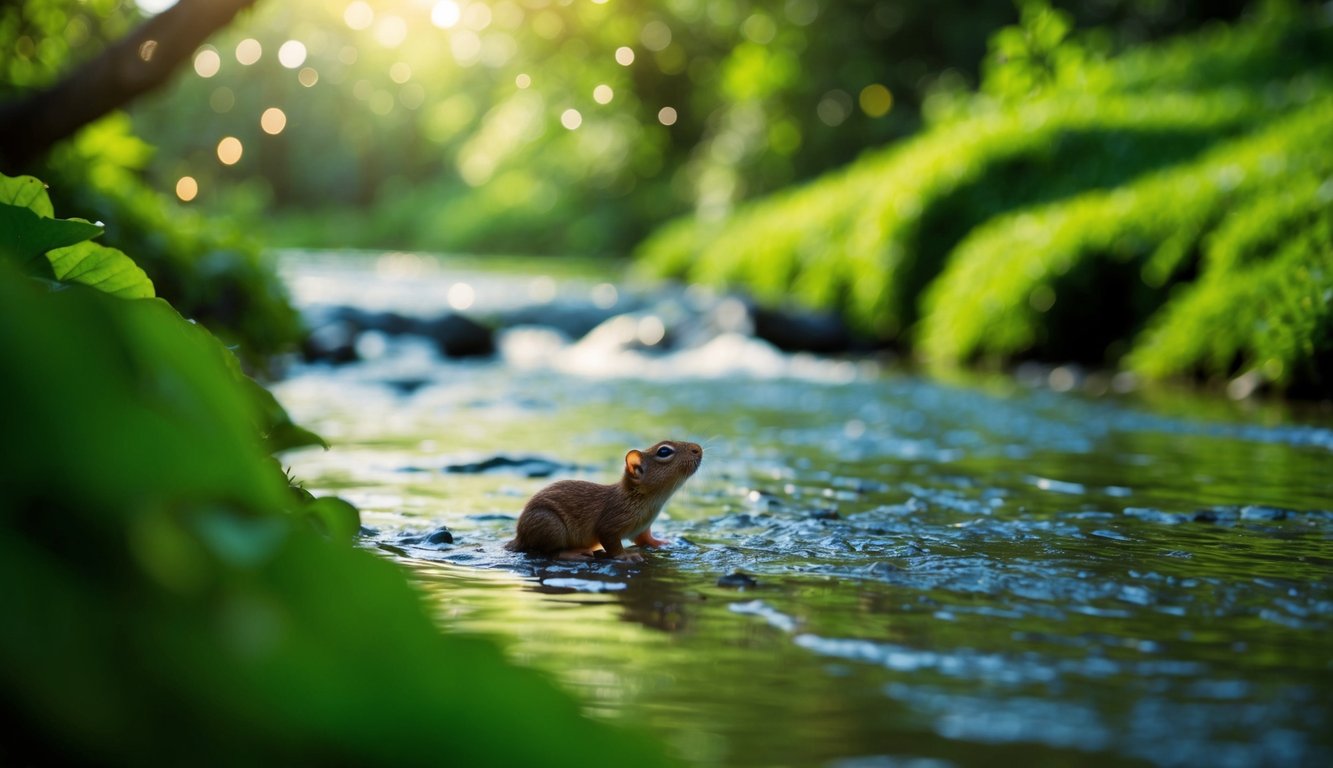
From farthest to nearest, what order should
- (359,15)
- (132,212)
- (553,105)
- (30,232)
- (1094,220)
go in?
(553,105) → (1094,220) → (132,212) → (359,15) → (30,232)

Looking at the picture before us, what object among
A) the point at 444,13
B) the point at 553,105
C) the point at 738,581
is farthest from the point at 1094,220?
the point at 738,581

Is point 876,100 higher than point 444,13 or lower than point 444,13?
higher

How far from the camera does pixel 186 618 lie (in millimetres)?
1277

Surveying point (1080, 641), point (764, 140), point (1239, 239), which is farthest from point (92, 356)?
point (764, 140)

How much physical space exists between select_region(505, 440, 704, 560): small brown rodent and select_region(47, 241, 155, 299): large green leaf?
207 cm

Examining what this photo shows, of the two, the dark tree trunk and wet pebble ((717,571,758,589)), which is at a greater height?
the dark tree trunk

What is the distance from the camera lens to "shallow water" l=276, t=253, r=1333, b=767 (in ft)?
8.28

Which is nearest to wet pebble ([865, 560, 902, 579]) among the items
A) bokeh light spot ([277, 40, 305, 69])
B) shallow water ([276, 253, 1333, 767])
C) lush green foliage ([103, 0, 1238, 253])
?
shallow water ([276, 253, 1333, 767])

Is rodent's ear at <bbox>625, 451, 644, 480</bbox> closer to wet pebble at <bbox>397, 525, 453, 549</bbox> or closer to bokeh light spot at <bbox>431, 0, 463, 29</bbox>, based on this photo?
wet pebble at <bbox>397, 525, 453, 549</bbox>

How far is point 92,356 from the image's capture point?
1.31 metres

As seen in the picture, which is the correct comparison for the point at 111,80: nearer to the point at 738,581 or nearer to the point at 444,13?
the point at 444,13

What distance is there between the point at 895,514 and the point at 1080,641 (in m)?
2.09

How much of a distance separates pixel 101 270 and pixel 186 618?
1.37 m

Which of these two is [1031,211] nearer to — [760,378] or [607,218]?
[760,378]
